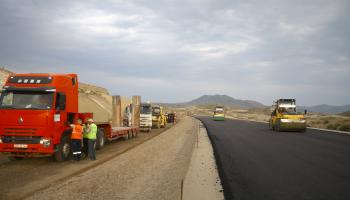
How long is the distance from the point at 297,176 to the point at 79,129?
27.3 ft

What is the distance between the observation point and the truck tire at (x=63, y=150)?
14.2 meters

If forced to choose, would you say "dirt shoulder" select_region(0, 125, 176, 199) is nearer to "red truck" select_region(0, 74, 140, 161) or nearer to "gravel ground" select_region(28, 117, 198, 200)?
"gravel ground" select_region(28, 117, 198, 200)

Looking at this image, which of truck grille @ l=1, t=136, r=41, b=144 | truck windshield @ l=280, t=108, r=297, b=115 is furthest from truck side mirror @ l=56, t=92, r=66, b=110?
truck windshield @ l=280, t=108, r=297, b=115

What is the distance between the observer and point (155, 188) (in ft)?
32.3

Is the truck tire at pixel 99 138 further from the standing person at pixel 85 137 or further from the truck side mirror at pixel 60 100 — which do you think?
the truck side mirror at pixel 60 100

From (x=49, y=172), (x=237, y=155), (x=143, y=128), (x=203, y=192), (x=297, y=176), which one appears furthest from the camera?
(x=143, y=128)

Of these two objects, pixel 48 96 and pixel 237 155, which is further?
pixel 237 155

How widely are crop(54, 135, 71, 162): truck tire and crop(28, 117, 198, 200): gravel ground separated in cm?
178

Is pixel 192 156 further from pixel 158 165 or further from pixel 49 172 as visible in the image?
pixel 49 172

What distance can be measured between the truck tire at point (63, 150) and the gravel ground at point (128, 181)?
1.78 m

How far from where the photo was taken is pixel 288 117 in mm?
32688

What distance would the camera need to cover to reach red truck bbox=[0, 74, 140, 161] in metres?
A: 13.2

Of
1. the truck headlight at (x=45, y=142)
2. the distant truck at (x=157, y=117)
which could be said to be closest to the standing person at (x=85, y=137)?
the truck headlight at (x=45, y=142)

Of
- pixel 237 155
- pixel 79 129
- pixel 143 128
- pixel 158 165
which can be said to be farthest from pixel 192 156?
pixel 143 128
